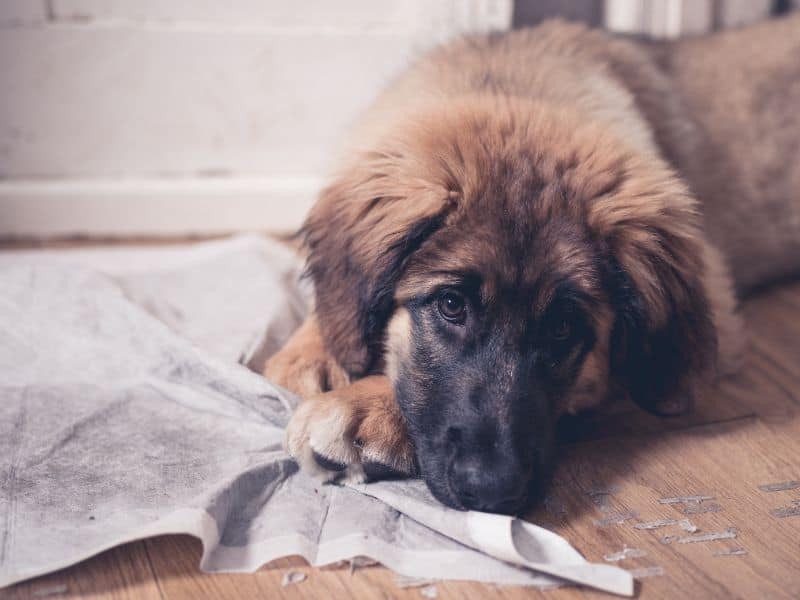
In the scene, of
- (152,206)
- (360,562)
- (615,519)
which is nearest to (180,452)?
(360,562)

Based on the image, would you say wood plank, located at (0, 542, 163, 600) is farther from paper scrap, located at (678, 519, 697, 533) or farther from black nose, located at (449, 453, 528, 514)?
paper scrap, located at (678, 519, 697, 533)


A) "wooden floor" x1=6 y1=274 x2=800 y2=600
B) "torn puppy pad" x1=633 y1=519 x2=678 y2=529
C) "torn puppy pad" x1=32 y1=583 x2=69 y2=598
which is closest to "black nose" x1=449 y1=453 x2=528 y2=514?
"wooden floor" x1=6 y1=274 x2=800 y2=600

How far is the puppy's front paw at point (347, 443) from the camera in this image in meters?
1.58

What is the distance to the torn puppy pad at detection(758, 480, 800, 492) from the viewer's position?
1.67 meters

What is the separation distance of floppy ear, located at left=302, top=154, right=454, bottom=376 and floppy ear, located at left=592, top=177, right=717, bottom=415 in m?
0.37

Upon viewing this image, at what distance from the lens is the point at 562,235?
1.57 metres

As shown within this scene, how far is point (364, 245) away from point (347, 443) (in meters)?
0.38

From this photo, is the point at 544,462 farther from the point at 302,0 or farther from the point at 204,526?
the point at 302,0

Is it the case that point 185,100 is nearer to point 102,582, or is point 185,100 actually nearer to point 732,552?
point 102,582

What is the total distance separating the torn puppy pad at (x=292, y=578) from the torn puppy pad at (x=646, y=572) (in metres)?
0.53

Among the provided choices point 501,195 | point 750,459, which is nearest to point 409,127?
point 501,195

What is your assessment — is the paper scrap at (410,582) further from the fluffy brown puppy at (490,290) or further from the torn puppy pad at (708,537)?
the torn puppy pad at (708,537)

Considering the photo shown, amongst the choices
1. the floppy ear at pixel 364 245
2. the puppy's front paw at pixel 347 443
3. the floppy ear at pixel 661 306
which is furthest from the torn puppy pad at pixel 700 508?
the floppy ear at pixel 364 245

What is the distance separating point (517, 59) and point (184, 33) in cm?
123
